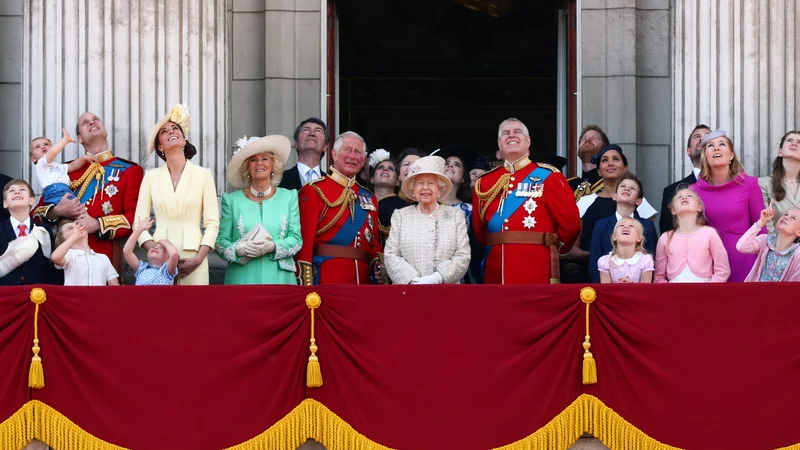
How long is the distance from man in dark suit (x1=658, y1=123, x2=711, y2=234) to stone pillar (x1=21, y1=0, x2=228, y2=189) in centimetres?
364

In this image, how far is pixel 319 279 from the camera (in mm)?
10867

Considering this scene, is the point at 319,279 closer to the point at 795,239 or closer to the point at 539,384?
the point at 539,384

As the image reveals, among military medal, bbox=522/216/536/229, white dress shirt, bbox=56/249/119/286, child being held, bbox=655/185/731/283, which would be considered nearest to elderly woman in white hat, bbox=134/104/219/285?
white dress shirt, bbox=56/249/119/286

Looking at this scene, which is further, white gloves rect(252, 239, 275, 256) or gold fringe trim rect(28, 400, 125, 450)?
white gloves rect(252, 239, 275, 256)

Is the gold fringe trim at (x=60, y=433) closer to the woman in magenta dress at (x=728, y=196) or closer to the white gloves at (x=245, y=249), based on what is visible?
the white gloves at (x=245, y=249)

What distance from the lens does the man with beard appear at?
11930 mm

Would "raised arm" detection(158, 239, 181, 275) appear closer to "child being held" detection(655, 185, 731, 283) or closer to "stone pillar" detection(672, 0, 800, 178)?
"child being held" detection(655, 185, 731, 283)

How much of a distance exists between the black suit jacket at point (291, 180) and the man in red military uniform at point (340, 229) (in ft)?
1.38

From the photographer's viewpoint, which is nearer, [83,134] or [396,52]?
[83,134]

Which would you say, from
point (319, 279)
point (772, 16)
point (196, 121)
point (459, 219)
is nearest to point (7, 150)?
point (196, 121)

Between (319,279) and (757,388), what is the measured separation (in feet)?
10.0

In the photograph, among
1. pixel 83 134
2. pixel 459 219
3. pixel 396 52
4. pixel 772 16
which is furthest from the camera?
pixel 396 52

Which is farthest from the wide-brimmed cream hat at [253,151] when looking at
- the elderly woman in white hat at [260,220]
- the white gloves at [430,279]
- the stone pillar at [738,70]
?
the stone pillar at [738,70]

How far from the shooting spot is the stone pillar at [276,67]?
12.9 meters
